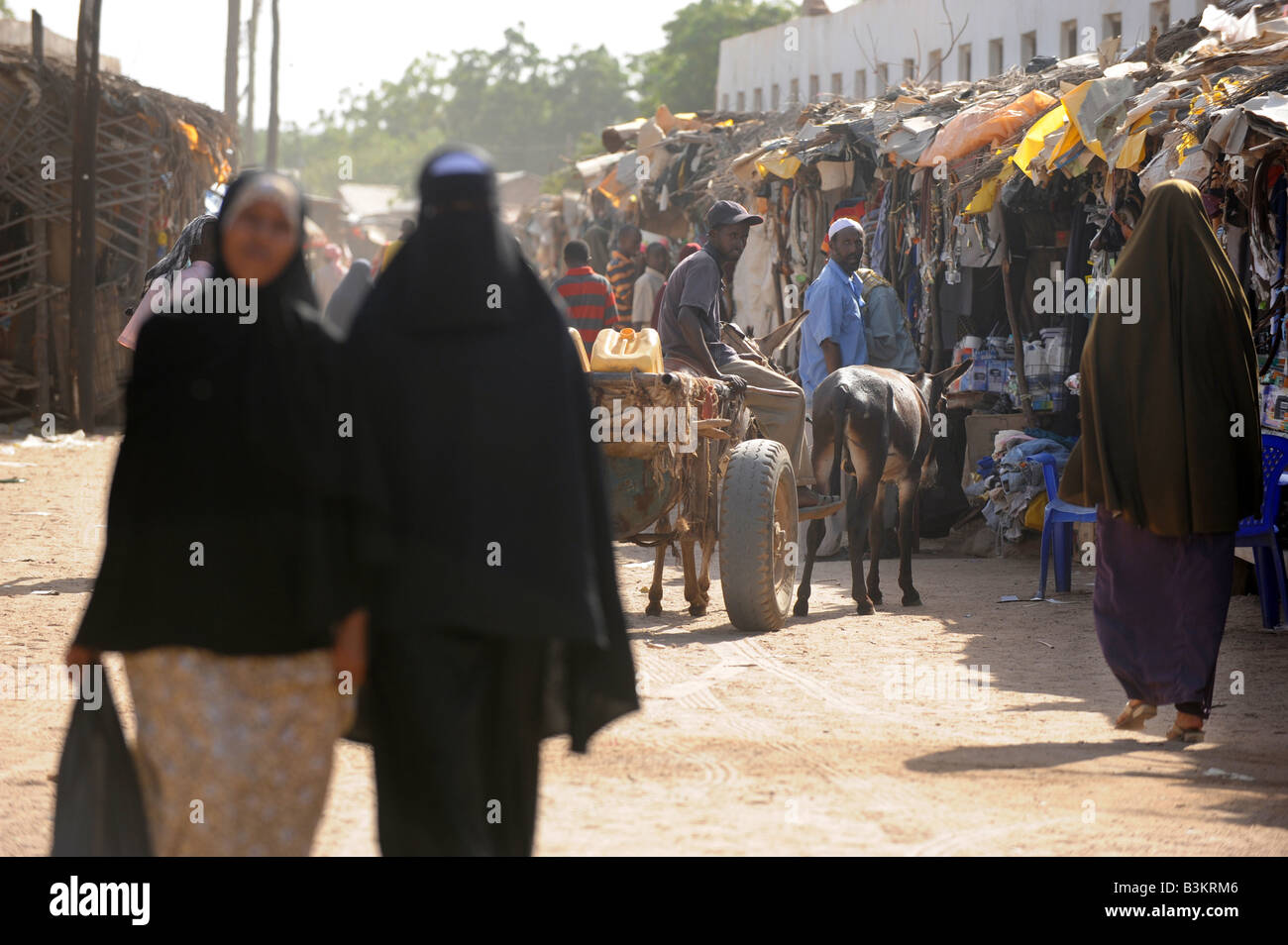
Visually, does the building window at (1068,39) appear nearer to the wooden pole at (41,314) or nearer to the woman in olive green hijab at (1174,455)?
the wooden pole at (41,314)

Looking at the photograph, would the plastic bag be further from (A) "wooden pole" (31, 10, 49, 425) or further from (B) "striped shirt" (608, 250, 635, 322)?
(A) "wooden pole" (31, 10, 49, 425)

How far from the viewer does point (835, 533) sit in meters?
11.7

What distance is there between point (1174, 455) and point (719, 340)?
351 centimetres

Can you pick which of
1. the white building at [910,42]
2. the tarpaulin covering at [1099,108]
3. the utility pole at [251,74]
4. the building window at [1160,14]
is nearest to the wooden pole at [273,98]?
the utility pole at [251,74]

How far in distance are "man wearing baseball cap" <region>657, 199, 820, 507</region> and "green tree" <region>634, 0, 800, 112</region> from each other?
41.6 m

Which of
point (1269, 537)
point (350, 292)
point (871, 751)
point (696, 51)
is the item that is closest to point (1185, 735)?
point (871, 751)

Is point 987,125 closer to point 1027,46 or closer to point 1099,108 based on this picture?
point 1099,108

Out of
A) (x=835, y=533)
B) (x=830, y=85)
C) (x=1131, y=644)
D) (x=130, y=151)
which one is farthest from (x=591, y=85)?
(x=1131, y=644)

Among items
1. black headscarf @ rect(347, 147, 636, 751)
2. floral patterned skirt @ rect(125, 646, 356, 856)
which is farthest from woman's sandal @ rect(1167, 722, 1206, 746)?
floral patterned skirt @ rect(125, 646, 356, 856)

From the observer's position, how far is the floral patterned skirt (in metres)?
3.11

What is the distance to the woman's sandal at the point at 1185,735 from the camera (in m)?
5.81

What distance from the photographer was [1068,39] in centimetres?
2425

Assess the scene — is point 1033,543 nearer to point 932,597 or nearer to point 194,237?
point 932,597
